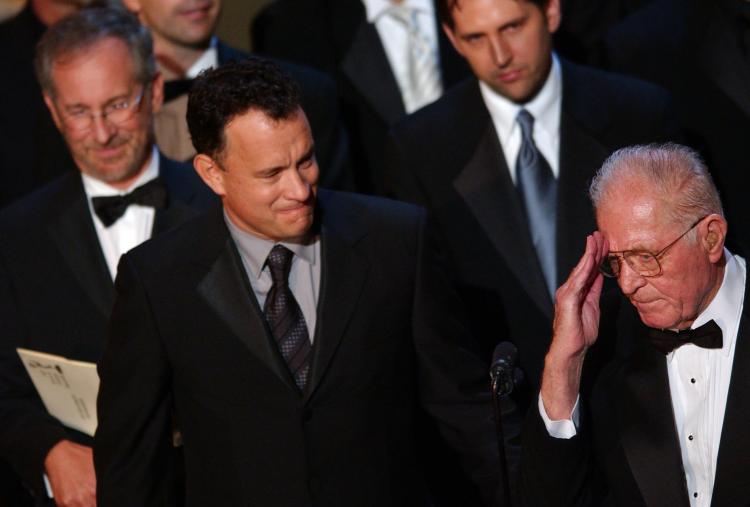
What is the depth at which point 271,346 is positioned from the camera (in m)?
3.70

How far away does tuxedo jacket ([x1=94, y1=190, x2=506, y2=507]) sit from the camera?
3707 millimetres

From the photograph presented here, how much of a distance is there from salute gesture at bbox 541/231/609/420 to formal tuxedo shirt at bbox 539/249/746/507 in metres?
0.04

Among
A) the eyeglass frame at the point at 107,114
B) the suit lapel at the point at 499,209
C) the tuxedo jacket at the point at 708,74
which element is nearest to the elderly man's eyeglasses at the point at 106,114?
the eyeglass frame at the point at 107,114

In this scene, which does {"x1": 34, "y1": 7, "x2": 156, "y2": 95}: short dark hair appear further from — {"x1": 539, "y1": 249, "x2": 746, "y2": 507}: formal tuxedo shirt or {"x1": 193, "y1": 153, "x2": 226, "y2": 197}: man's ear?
{"x1": 539, "y1": 249, "x2": 746, "y2": 507}: formal tuxedo shirt

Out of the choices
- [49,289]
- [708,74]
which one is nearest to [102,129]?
[49,289]

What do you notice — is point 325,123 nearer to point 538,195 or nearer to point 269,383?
point 538,195

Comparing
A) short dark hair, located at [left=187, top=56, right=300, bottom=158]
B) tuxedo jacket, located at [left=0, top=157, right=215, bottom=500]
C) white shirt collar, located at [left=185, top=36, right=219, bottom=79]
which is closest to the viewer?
short dark hair, located at [left=187, top=56, right=300, bottom=158]

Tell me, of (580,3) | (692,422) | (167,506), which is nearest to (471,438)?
(692,422)

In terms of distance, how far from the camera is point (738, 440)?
3.50 m

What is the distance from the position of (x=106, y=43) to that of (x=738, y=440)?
218 centimetres

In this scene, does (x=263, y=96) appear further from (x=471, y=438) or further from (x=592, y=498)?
(x=592, y=498)

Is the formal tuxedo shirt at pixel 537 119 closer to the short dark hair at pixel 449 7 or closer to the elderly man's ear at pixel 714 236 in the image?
the short dark hair at pixel 449 7

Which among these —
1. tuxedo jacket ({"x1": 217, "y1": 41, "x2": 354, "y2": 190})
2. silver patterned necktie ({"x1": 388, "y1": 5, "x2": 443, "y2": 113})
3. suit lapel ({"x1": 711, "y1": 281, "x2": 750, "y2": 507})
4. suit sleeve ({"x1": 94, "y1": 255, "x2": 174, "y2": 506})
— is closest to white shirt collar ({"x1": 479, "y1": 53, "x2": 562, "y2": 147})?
tuxedo jacket ({"x1": 217, "y1": 41, "x2": 354, "y2": 190})

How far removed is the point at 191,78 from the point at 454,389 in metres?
1.78
